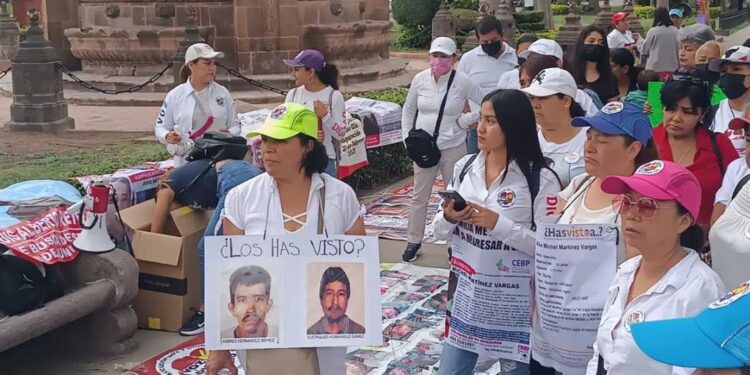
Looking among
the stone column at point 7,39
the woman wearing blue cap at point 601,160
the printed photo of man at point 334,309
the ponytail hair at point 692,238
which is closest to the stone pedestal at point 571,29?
the stone column at point 7,39

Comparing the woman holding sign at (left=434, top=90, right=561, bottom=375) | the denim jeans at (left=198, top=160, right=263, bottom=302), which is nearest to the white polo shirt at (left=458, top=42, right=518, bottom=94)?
the denim jeans at (left=198, top=160, right=263, bottom=302)

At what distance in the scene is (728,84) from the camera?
21.0ft

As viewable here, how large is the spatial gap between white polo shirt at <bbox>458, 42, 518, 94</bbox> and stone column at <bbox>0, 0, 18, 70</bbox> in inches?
786

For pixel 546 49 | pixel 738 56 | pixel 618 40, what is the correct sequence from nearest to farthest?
pixel 738 56 → pixel 546 49 → pixel 618 40

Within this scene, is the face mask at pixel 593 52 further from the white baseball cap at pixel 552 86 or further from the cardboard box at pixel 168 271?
the cardboard box at pixel 168 271

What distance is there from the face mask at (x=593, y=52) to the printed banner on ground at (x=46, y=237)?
4.38 meters

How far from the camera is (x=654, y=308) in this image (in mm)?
3098

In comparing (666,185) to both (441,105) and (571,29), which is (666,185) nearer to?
(441,105)

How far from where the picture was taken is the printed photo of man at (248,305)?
3.86 meters

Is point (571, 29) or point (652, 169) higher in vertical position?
point (571, 29)

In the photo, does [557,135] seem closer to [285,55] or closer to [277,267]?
[277,267]

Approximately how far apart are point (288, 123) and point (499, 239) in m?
1.05

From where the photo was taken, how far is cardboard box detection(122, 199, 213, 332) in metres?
6.73

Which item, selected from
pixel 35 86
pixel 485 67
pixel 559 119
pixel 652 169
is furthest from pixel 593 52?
pixel 35 86
